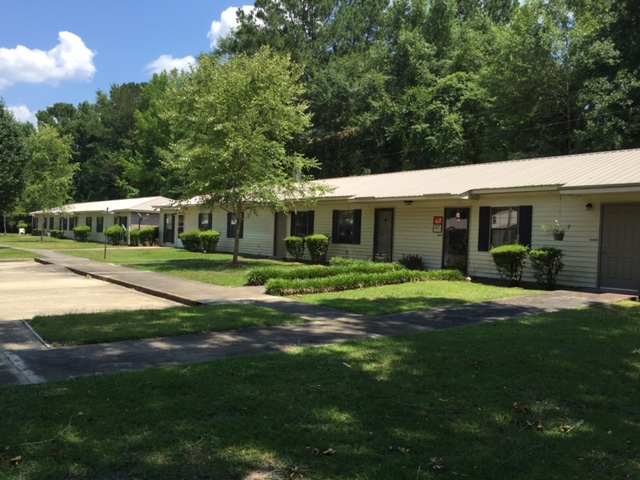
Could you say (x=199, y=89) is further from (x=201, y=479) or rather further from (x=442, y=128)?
(x=201, y=479)

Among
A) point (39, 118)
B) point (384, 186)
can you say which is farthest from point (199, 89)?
point (39, 118)

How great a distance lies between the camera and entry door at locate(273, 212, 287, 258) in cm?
2461

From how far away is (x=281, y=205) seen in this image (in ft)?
62.6

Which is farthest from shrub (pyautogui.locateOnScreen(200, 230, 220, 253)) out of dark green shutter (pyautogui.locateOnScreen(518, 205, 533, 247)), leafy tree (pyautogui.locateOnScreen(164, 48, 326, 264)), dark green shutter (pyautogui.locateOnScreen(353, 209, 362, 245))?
dark green shutter (pyautogui.locateOnScreen(518, 205, 533, 247))

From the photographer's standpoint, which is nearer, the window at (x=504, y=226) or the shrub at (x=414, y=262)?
the window at (x=504, y=226)

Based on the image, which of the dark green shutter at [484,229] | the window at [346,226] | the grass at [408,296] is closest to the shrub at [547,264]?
the grass at [408,296]

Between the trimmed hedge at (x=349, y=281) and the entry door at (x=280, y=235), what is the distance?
10340 mm

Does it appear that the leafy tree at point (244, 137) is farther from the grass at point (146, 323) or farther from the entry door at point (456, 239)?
the grass at point (146, 323)

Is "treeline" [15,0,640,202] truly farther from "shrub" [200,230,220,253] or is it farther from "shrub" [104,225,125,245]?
"shrub" [104,225,125,245]

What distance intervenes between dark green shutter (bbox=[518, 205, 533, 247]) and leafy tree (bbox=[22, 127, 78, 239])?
3610 centimetres

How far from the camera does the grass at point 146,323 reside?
716 centimetres

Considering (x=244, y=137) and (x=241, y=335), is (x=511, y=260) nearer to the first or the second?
(x=241, y=335)

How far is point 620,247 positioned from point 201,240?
67.4 feet

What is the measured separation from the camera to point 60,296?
40.8ft
